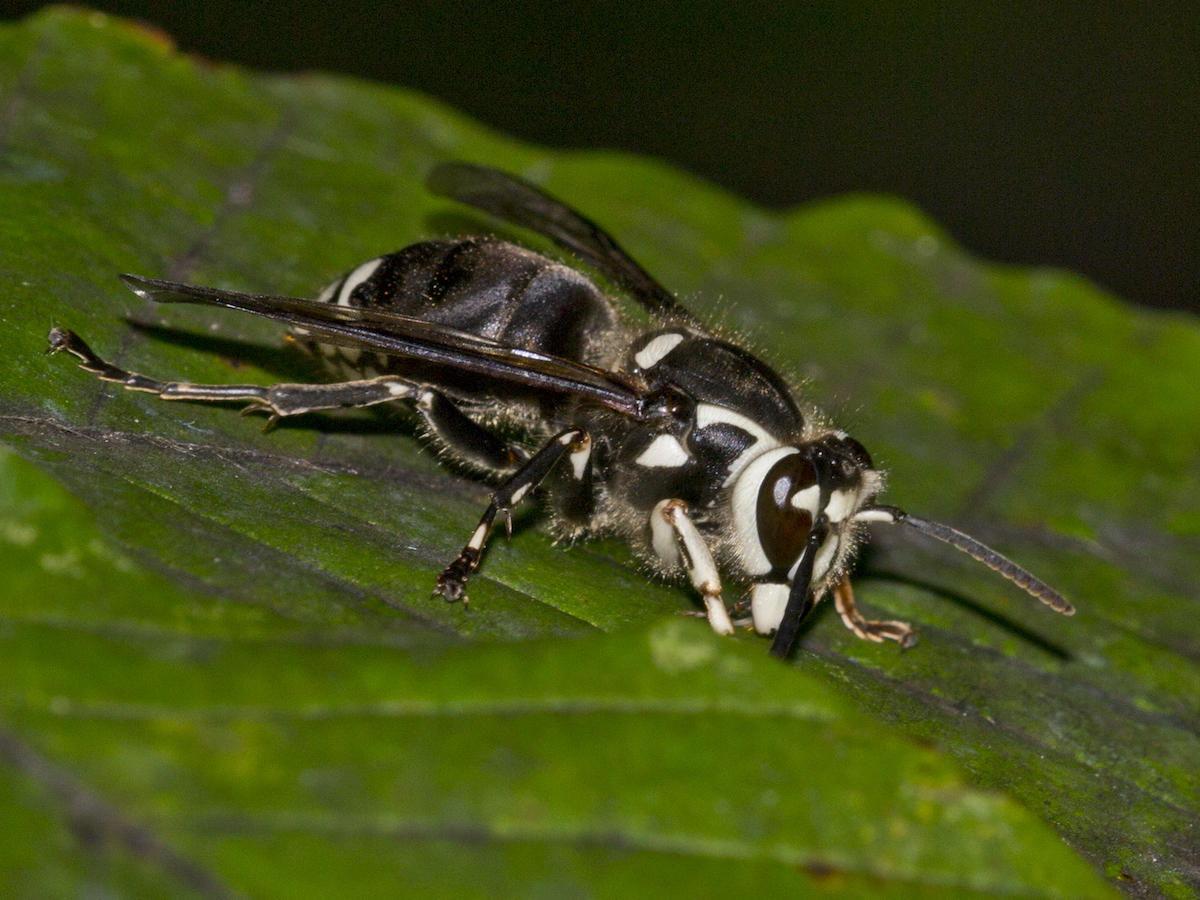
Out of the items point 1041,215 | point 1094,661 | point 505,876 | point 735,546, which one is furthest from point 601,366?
point 1041,215

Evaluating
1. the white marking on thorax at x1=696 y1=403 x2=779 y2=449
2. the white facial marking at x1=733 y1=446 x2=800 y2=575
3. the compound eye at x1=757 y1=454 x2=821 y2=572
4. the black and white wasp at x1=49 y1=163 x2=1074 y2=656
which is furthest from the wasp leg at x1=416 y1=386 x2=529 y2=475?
the compound eye at x1=757 y1=454 x2=821 y2=572

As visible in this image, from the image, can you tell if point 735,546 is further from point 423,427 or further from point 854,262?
point 854,262

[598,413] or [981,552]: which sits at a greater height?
[981,552]

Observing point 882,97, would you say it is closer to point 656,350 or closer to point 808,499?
point 656,350

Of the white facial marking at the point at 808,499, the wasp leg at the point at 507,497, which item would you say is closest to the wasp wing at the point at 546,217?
the wasp leg at the point at 507,497

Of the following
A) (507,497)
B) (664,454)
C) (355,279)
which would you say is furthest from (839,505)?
(355,279)

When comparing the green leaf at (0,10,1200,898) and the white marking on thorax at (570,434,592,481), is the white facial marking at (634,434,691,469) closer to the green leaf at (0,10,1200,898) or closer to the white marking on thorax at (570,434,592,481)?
the white marking on thorax at (570,434,592,481)
